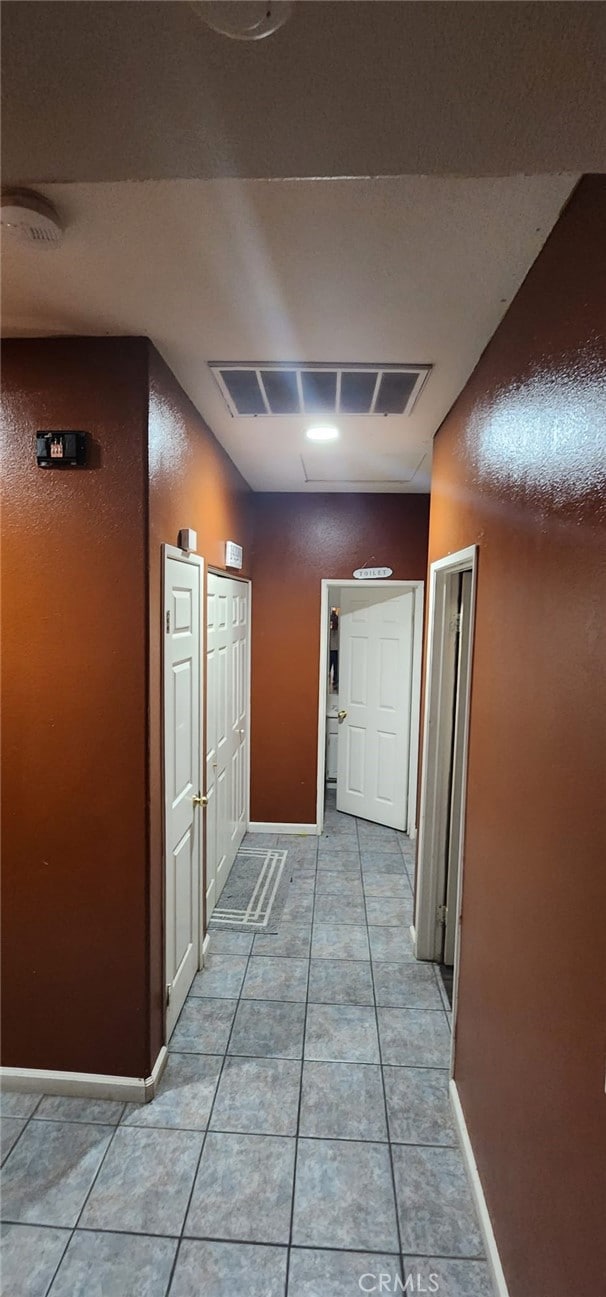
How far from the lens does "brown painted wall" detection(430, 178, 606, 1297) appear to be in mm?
948

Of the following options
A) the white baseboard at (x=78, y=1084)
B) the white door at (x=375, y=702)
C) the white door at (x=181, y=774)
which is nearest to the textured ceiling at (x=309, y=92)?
the white door at (x=181, y=774)

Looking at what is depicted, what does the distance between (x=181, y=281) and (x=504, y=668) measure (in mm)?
1333

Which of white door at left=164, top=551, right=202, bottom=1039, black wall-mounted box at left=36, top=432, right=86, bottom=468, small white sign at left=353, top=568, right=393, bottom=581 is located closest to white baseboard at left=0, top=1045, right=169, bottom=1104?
white door at left=164, top=551, right=202, bottom=1039

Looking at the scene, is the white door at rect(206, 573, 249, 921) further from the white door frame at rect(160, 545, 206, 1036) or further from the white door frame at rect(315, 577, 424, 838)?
the white door frame at rect(315, 577, 424, 838)

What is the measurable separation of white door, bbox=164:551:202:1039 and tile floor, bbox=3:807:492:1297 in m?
0.24

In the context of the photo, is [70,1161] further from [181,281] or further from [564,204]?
[564,204]

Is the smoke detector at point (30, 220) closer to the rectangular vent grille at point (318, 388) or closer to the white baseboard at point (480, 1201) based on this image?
the rectangular vent grille at point (318, 388)

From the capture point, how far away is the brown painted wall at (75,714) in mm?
1784

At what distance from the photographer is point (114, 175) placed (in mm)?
783

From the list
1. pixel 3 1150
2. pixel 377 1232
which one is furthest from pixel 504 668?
pixel 3 1150

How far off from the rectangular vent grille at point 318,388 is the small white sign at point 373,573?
5.84ft

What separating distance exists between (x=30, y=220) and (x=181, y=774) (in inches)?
71.1

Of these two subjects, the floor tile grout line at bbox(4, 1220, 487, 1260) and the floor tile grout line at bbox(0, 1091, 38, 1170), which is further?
the floor tile grout line at bbox(0, 1091, 38, 1170)

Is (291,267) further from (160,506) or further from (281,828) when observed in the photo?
(281,828)
